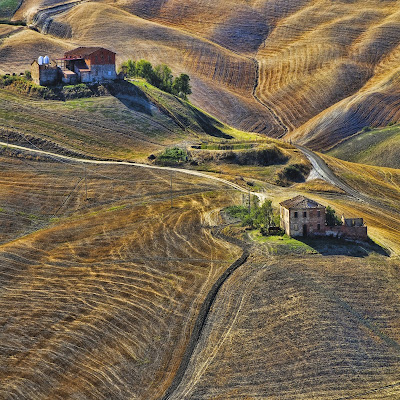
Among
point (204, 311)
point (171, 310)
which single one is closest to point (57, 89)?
point (171, 310)

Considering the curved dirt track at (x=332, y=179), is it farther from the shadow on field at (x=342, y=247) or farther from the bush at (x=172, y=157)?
the shadow on field at (x=342, y=247)

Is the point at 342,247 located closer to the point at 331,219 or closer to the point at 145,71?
the point at 331,219

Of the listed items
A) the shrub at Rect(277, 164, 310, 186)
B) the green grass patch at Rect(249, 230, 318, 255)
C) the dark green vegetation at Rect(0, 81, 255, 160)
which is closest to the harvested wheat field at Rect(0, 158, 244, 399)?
the green grass patch at Rect(249, 230, 318, 255)

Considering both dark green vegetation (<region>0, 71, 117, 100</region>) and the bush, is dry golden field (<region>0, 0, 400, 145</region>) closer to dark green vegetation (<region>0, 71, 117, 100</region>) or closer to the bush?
dark green vegetation (<region>0, 71, 117, 100</region>)

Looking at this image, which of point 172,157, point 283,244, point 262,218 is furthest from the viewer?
point 172,157

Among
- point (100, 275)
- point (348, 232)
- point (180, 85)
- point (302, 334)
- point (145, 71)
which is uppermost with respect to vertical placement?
point (145, 71)

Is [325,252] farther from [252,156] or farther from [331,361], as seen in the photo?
[252,156]
